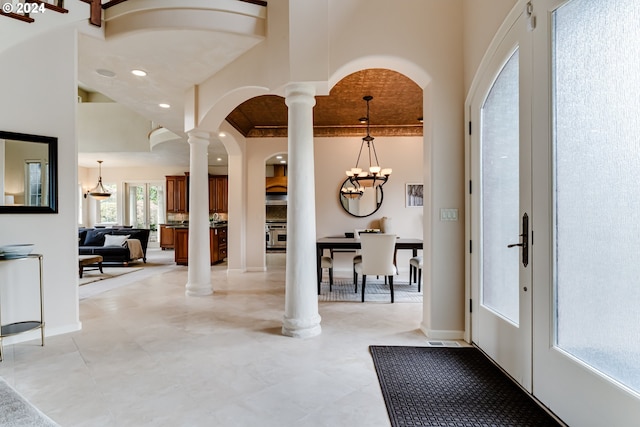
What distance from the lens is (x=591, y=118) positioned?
5.35 feet

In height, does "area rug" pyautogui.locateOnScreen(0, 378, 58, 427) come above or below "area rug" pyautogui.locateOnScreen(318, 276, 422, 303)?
above

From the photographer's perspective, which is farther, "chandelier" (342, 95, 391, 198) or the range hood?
the range hood

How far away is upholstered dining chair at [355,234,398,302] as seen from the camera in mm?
4297

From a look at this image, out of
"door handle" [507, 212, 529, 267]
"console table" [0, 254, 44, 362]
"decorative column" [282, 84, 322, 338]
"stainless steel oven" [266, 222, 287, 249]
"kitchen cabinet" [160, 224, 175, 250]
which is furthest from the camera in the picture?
"stainless steel oven" [266, 222, 287, 249]

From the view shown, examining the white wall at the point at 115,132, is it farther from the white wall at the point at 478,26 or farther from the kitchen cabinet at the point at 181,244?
the white wall at the point at 478,26

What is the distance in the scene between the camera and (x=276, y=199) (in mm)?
11289

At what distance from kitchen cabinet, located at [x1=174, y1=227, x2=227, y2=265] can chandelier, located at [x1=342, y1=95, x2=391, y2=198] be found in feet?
11.5

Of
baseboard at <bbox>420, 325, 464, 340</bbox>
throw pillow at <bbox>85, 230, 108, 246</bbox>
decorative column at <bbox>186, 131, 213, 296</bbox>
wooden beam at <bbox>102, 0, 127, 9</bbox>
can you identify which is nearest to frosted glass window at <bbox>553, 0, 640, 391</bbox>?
baseboard at <bbox>420, 325, 464, 340</bbox>

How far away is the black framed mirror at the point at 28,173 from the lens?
9.59 ft

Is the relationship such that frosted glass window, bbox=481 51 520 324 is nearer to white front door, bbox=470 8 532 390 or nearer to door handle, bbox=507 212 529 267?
white front door, bbox=470 8 532 390

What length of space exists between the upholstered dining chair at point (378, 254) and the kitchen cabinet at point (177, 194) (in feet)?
27.4

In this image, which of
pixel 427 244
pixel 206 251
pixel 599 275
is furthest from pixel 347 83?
Result: pixel 599 275

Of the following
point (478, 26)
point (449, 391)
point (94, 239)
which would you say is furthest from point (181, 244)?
point (478, 26)

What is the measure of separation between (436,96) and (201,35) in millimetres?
2330
